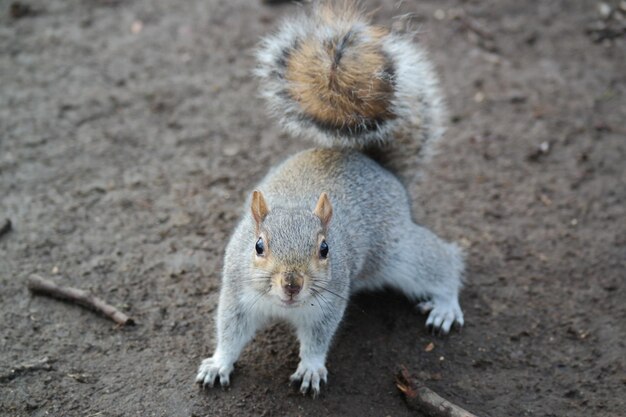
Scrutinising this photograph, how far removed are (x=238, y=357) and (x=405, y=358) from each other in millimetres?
660

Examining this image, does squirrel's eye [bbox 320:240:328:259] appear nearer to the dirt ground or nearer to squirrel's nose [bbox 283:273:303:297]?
squirrel's nose [bbox 283:273:303:297]

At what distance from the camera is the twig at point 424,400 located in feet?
8.30

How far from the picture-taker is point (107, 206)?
11.7 feet

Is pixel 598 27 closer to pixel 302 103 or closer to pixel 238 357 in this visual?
pixel 302 103

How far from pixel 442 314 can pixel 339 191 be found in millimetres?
687

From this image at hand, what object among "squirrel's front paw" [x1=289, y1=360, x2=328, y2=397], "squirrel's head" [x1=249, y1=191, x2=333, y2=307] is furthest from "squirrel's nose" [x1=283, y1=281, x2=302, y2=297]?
"squirrel's front paw" [x1=289, y1=360, x2=328, y2=397]

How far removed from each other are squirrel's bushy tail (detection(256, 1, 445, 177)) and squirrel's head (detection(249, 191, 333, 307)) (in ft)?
1.90

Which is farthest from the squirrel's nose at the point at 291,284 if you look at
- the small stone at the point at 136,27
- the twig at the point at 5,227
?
the small stone at the point at 136,27

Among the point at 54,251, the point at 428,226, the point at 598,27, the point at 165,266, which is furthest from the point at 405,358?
the point at 598,27

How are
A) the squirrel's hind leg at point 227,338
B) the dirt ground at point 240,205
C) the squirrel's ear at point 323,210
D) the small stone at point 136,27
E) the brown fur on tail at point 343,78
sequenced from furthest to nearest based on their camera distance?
the small stone at point 136,27
the brown fur on tail at point 343,78
the dirt ground at point 240,205
the squirrel's hind leg at point 227,338
the squirrel's ear at point 323,210

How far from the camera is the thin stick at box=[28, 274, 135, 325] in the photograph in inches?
114

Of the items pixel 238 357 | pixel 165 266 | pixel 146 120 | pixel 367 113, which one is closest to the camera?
pixel 238 357

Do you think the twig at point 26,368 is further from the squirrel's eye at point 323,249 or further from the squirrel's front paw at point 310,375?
the squirrel's eye at point 323,249

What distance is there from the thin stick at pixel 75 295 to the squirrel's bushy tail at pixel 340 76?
1024mm
